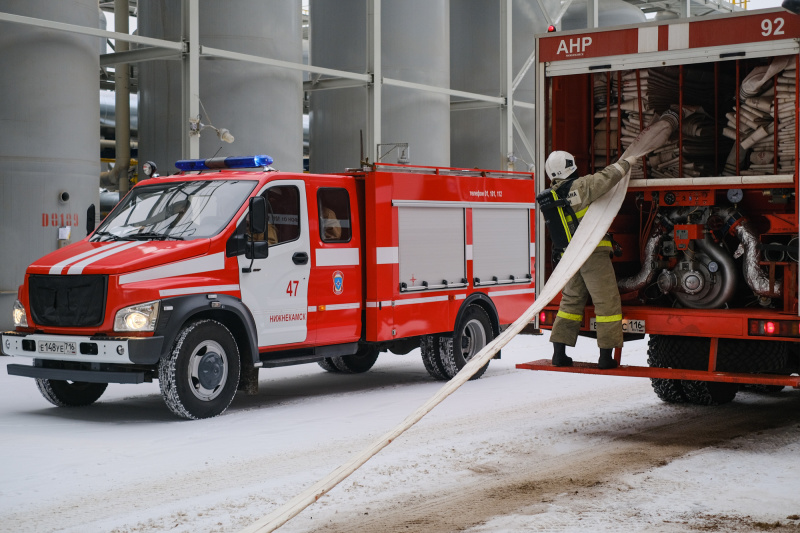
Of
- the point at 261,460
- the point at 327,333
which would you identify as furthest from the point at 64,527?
the point at 327,333

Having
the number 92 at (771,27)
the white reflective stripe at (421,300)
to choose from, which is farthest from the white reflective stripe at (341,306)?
the number 92 at (771,27)

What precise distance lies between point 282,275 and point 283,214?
0.61 metres

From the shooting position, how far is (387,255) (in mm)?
11391

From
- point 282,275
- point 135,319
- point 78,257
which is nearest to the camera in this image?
point 135,319

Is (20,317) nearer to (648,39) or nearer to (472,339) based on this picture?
(472,339)

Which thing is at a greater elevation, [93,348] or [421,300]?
[421,300]

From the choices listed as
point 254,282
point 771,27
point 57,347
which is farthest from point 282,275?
point 771,27

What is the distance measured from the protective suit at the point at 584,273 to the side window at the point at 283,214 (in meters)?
2.75

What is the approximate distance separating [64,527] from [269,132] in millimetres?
→ 11794

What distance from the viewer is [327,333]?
1083cm

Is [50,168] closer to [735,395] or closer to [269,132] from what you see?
[269,132]

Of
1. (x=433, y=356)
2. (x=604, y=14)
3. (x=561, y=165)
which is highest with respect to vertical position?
(x=604, y=14)

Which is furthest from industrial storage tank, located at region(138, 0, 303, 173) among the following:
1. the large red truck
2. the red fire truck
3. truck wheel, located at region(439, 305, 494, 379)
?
the large red truck

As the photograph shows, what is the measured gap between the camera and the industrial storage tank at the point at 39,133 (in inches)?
557
